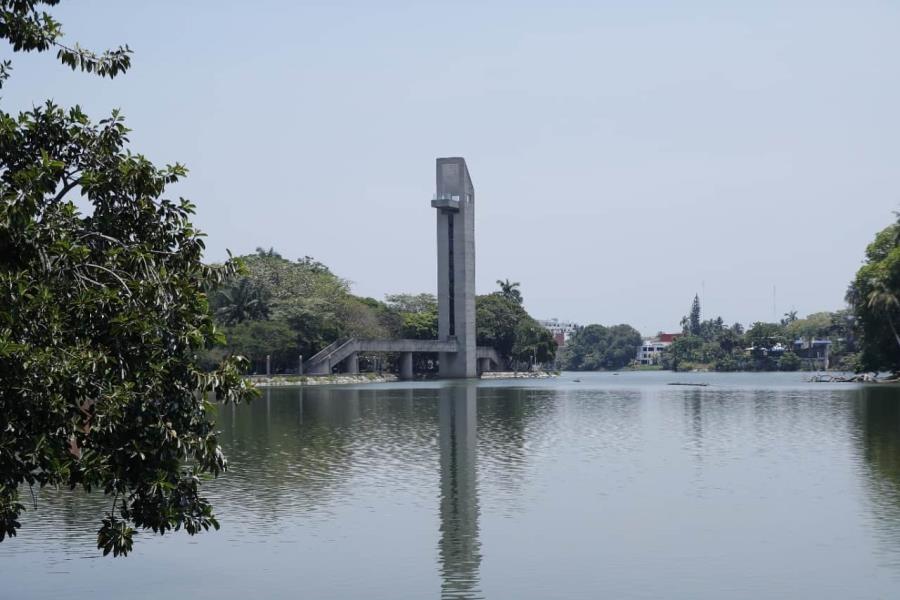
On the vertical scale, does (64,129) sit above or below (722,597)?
above

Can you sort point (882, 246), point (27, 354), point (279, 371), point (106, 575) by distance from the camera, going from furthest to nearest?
1. point (279, 371)
2. point (882, 246)
3. point (106, 575)
4. point (27, 354)

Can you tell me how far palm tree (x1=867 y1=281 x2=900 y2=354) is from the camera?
9264 centimetres

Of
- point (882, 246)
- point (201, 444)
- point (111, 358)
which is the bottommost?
point (201, 444)

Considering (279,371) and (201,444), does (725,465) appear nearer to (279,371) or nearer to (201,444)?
(201,444)

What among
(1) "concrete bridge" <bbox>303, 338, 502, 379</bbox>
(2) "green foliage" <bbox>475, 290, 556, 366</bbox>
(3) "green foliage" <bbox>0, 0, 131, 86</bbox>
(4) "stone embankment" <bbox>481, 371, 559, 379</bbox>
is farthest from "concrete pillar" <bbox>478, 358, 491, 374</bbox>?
(3) "green foliage" <bbox>0, 0, 131, 86</bbox>

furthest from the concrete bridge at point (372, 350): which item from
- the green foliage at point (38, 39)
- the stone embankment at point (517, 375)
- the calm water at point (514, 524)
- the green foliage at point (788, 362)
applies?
the green foliage at point (38, 39)

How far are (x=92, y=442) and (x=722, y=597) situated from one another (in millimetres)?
8877

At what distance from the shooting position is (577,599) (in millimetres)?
16266

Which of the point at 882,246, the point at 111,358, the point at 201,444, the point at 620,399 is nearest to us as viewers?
the point at 111,358

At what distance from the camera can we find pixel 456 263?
436 feet

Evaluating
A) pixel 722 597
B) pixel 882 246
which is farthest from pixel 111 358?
pixel 882 246

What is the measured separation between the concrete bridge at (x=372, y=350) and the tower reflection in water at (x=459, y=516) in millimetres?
71822

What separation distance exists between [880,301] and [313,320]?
5312 centimetres

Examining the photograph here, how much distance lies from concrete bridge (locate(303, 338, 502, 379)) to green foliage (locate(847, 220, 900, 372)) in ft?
152
